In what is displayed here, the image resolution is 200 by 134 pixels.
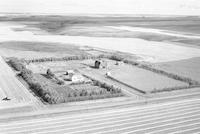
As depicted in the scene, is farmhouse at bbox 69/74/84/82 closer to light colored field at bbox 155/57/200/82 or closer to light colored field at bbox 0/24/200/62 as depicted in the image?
light colored field at bbox 155/57/200/82

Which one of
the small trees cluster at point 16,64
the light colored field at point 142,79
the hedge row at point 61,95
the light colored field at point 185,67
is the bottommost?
the light colored field at point 185,67

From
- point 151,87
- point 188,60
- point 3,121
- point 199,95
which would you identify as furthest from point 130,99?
point 188,60

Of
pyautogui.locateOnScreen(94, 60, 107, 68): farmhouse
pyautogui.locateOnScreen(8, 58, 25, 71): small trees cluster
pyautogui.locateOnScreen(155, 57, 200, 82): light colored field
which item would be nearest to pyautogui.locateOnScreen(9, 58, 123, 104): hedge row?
pyautogui.locateOnScreen(8, 58, 25, 71): small trees cluster

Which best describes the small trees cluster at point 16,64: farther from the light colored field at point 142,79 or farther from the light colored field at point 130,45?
the light colored field at point 130,45

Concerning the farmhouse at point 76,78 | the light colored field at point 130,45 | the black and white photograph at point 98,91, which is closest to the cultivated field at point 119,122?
the black and white photograph at point 98,91

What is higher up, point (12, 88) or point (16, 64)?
point (16, 64)

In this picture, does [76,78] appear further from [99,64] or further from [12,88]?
[99,64]

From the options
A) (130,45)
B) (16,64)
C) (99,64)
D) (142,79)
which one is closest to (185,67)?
(142,79)

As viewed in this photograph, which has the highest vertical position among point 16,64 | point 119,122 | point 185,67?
point 16,64
